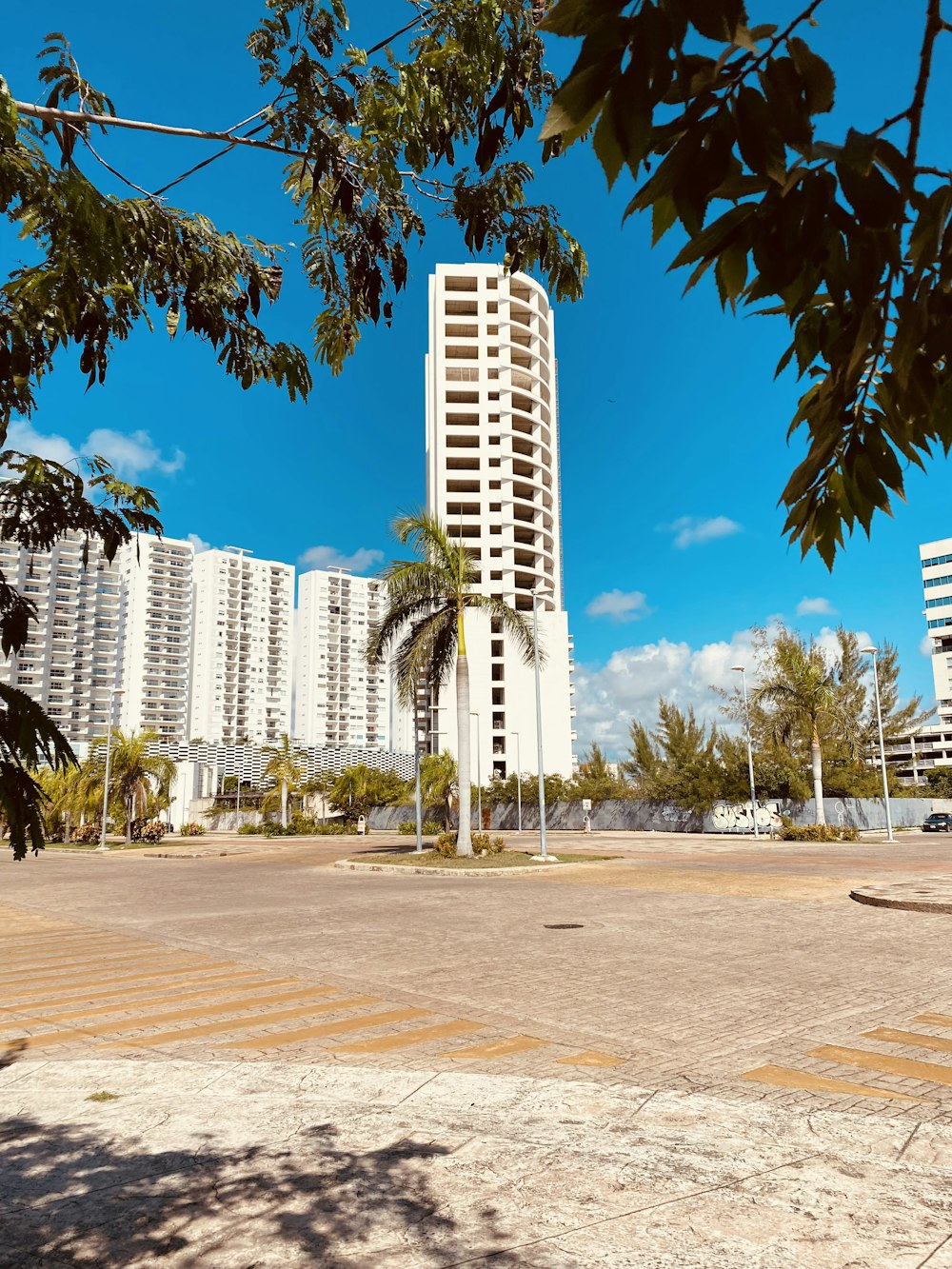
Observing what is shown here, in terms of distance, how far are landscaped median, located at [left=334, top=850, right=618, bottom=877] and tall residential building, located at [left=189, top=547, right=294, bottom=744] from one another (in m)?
131

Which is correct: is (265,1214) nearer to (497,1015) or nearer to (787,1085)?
(787,1085)

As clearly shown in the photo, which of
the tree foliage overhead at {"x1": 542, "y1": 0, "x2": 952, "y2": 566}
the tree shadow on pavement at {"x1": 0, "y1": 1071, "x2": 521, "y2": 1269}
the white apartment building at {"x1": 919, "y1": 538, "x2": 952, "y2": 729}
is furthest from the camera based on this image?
the white apartment building at {"x1": 919, "y1": 538, "x2": 952, "y2": 729}

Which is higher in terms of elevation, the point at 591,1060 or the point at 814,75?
the point at 814,75

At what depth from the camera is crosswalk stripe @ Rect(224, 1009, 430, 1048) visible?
674cm

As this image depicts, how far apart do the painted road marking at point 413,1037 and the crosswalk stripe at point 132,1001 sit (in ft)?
8.19

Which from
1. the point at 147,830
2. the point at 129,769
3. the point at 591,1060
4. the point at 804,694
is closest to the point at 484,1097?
the point at 591,1060

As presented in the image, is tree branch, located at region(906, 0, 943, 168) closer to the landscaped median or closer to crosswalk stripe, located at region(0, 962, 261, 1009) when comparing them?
crosswalk stripe, located at region(0, 962, 261, 1009)

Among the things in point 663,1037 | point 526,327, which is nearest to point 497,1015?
point 663,1037

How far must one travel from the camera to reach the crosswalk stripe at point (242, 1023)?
6895mm

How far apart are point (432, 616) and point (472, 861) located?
695 cm

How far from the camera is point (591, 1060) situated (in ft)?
20.1

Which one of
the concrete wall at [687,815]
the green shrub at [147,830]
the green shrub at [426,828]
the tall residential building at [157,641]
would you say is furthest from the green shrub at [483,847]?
the tall residential building at [157,641]

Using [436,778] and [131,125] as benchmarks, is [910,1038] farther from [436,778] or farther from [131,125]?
[436,778]

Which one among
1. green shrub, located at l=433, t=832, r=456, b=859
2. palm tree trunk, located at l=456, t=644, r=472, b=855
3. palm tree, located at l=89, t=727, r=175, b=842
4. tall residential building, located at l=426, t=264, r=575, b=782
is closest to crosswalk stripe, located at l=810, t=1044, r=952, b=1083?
palm tree trunk, located at l=456, t=644, r=472, b=855
